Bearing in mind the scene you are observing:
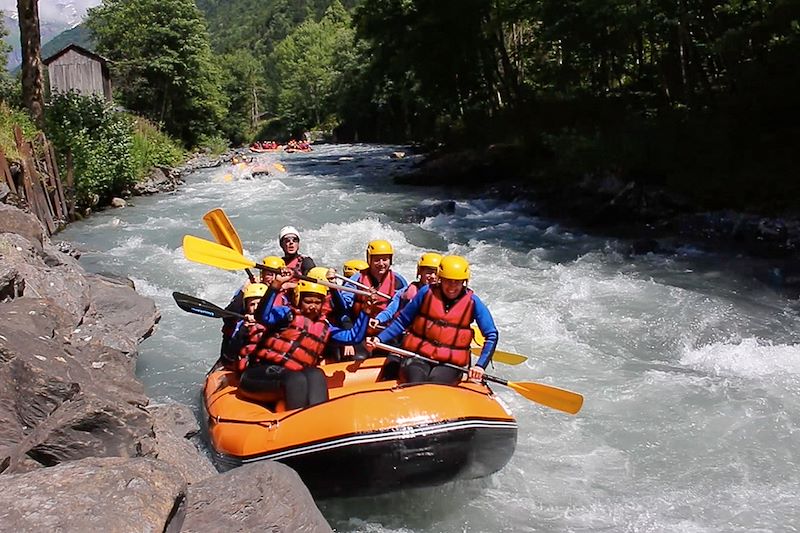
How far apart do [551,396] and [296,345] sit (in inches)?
70.0

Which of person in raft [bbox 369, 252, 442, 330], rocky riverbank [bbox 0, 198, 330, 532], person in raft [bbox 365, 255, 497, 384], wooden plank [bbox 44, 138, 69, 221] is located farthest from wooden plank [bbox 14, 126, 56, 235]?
person in raft [bbox 365, 255, 497, 384]

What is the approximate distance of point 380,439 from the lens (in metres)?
3.92

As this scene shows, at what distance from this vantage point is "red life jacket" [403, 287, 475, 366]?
4777mm

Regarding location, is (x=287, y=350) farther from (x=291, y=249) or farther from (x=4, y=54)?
(x=4, y=54)

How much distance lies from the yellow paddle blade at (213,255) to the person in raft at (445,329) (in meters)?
1.70

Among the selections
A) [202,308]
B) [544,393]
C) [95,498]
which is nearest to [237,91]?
[202,308]

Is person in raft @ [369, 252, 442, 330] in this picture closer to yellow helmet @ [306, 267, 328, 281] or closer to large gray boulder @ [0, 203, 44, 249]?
yellow helmet @ [306, 267, 328, 281]

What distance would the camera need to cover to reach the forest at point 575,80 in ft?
35.7

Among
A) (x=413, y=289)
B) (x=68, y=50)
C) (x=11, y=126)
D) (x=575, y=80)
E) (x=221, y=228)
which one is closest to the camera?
(x=413, y=289)

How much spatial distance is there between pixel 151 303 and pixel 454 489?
13.2 ft

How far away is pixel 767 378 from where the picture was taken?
5.92 metres

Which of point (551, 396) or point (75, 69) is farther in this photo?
point (75, 69)

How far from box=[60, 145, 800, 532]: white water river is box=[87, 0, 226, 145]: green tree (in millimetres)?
13330

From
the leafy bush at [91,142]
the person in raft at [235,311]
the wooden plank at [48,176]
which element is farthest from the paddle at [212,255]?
the leafy bush at [91,142]
